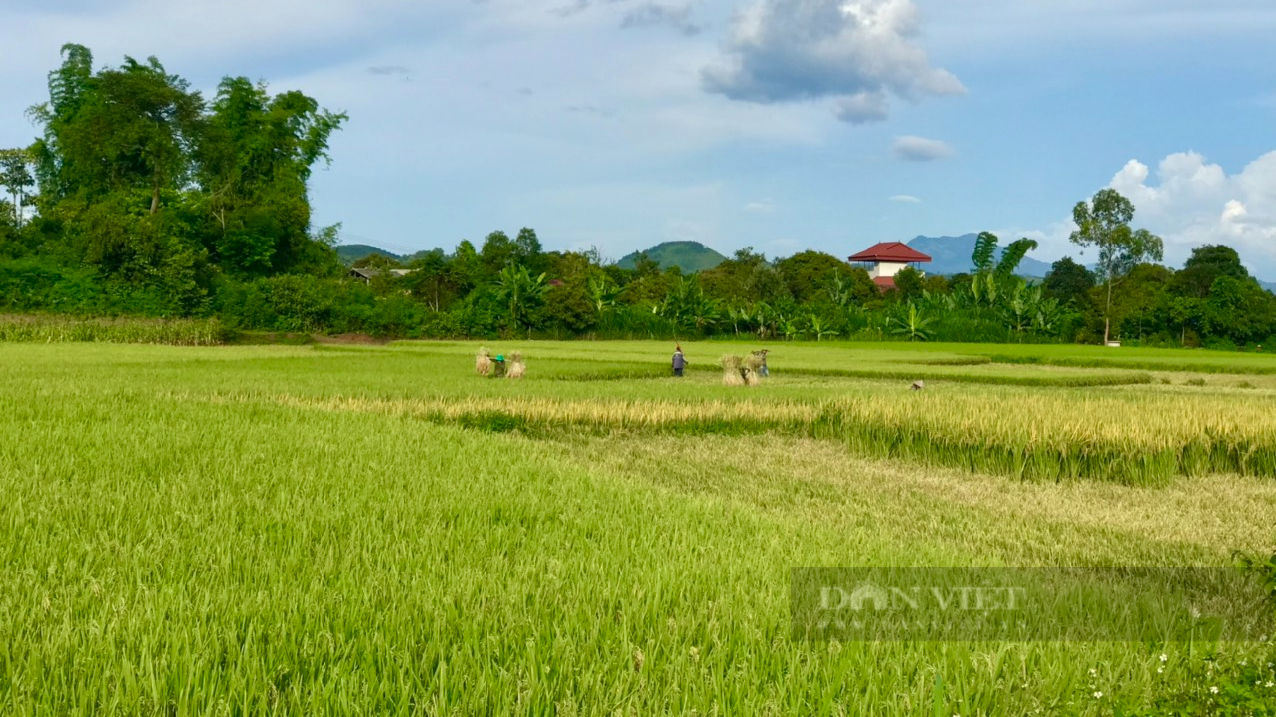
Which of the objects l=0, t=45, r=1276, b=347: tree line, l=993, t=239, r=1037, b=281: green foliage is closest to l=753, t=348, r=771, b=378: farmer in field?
l=0, t=45, r=1276, b=347: tree line

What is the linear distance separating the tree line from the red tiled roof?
189ft

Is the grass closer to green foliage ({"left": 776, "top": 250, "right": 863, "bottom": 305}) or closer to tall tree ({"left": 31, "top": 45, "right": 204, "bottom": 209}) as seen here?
tall tree ({"left": 31, "top": 45, "right": 204, "bottom": 209})

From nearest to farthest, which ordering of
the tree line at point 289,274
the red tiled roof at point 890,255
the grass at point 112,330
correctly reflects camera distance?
the grass at point 112,330, the tree line at point 289,274, the red tiled roof at point 890,255

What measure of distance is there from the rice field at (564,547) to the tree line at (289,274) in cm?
3178

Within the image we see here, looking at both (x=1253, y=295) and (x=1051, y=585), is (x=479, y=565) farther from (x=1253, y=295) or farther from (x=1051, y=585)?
(x=1253, y=295)

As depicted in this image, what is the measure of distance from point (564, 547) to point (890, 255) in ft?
382

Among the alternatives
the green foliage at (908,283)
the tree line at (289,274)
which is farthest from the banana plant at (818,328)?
the green foliage at (908,283)

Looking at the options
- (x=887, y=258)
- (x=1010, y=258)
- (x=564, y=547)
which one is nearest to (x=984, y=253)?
(x=1010, y=258)

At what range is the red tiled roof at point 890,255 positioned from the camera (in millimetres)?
114688

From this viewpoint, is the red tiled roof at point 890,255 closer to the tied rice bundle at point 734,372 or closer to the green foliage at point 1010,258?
the green foliage at point 1010,258

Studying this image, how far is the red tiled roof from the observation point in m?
115

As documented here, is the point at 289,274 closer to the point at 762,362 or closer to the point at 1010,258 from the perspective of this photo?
the point at 762,362

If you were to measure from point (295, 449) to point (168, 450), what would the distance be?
35.1 inches

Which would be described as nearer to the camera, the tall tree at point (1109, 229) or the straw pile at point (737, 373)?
the straw pile at point (737, 373)
